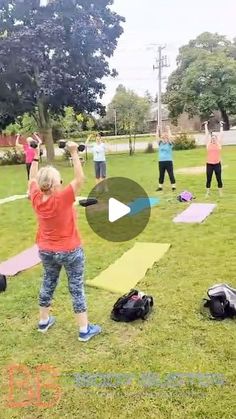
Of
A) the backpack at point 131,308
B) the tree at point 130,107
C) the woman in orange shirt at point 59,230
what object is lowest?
the backpack at point 131,308

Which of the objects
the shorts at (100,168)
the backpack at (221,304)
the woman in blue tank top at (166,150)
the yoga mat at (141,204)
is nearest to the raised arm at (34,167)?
the backpack at (221,304)

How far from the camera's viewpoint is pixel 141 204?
33.0ft

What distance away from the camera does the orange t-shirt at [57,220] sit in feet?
11.8

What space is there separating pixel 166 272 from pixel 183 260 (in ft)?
1.75

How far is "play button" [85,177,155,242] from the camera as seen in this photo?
7664 millimetres

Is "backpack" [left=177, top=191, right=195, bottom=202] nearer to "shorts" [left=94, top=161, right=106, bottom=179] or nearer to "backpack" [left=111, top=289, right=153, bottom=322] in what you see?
"shorts" [left=94, top=161, right=106, bottom=179]

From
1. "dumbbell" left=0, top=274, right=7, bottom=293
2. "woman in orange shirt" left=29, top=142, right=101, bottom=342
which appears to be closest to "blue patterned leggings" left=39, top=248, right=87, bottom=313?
"woman in orange shirt" left=29, top=142, right=101, bottom=342

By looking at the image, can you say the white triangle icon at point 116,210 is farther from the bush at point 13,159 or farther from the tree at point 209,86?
the tree at point 209,86

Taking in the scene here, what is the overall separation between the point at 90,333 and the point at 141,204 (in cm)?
633

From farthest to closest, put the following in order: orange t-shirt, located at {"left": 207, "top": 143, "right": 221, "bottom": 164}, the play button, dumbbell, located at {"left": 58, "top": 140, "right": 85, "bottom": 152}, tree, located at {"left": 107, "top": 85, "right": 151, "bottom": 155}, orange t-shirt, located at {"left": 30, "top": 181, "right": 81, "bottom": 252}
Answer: tree, located at {"left": 107, "top": 85, "right": 151, "bottom": 155} → orange t-shirt, located at {"left": 207, "top": 143, "right": 221, "bottom": 164} → the play button → orange t-shirt, located at {"left": 30, "top": 181, "right": 81, "bottom": 252} → dumbbell, located at {"left": 58, "top": 140, "right": 85, "bottom": 152}

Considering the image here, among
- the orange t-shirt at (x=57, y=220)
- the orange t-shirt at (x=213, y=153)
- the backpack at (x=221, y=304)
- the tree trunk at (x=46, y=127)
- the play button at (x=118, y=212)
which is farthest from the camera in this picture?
the tree trunk at (x=46, y=127)

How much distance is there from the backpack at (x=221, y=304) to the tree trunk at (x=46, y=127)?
20.0 metres

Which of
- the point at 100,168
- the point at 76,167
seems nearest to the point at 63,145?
the point at 76,167

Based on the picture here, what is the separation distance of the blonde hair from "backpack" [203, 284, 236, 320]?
6.12 ft
